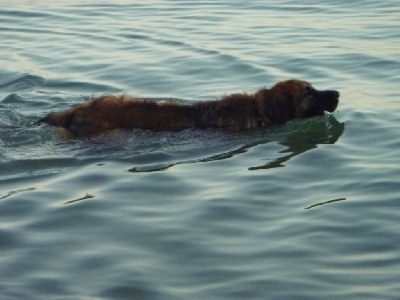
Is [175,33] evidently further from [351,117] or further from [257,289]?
[257,289]

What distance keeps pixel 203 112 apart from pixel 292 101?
1013 mm

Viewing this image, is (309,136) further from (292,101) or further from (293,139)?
(292,101)

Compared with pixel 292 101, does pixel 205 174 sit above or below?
below

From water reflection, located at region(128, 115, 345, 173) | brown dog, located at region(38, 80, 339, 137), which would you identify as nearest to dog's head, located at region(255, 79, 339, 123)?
brown dog, located at region(38, 80, 339, 137)

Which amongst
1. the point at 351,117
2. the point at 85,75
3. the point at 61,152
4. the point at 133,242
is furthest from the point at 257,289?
the point at 85,75

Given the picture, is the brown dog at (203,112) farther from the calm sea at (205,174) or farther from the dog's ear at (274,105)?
the calm sea at (205,174)

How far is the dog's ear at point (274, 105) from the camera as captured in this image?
36.4ft

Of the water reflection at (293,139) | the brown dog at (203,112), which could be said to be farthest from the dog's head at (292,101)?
the water reflection at (293,139)

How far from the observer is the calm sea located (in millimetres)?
7184

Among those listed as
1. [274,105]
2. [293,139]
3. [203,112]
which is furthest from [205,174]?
[274,105]

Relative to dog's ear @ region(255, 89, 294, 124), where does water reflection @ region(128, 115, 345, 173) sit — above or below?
below

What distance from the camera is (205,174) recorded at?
966 cm

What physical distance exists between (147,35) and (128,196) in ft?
26.1

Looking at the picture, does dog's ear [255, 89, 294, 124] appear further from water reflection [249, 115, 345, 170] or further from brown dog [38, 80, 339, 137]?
water reflection [249, 115, 345, 170]
